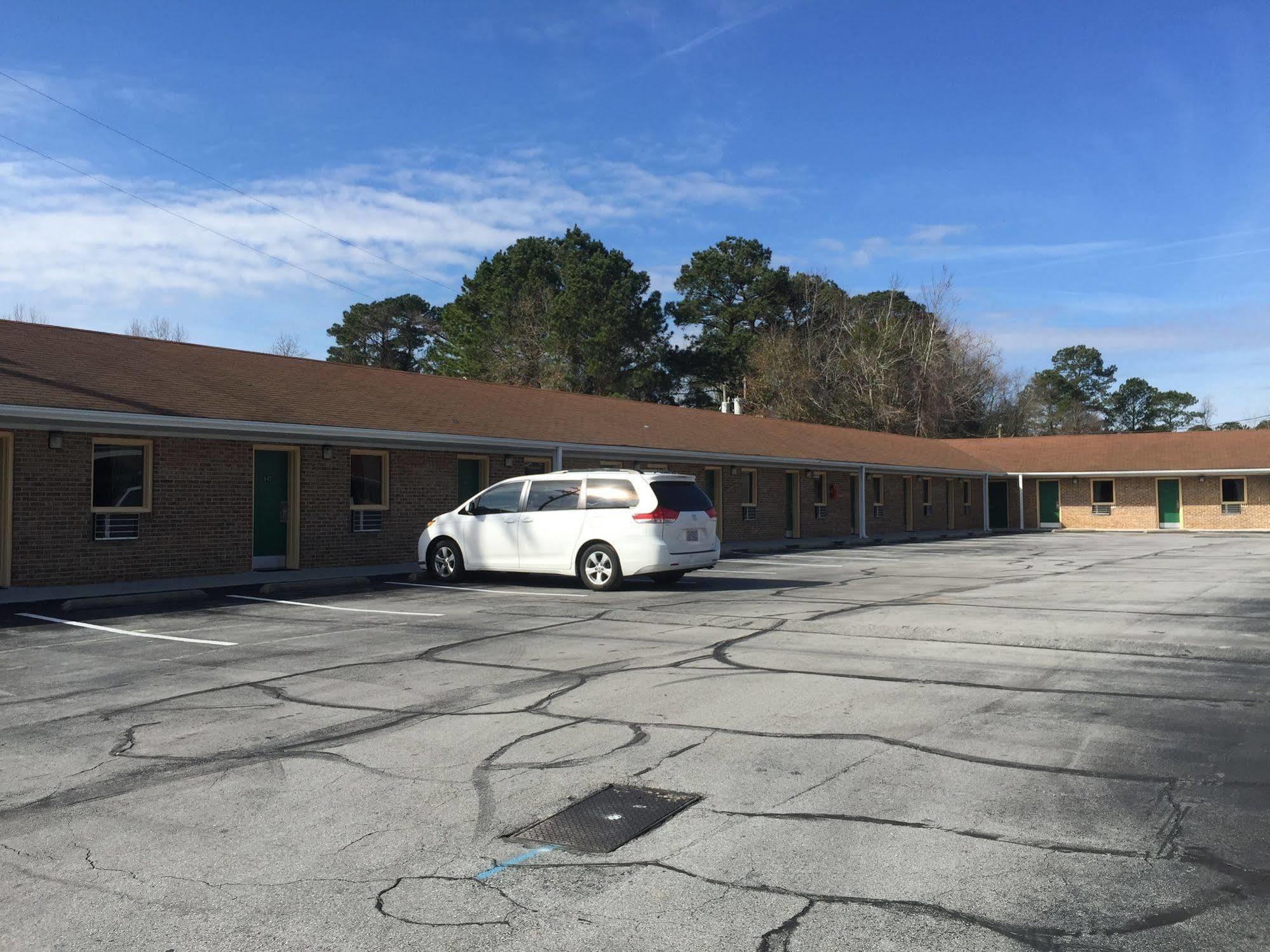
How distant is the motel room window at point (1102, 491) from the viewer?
140 ft

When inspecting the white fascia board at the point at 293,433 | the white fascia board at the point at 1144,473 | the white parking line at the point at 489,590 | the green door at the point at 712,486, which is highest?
the white fascia board at the point at 1144,473

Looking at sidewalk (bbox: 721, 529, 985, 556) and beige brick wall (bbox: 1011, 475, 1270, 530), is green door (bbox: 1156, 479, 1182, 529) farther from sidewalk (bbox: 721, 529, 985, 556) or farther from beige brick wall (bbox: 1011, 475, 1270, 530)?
sidewalk (bbox: 721, 529, 985, 556)

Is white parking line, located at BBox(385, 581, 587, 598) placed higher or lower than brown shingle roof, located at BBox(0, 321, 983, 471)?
lower

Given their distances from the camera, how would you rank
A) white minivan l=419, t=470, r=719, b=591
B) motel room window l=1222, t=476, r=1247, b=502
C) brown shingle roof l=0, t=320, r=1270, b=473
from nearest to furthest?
white minivan l=419, t=470, r=719, b=591, brown shingle roof l=0, t=320, r=1270, b=473, motel room window l=1222, t=476, r=1247, b=502

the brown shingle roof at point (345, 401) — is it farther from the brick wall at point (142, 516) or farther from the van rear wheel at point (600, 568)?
the van rear wheel at point (600, 568)

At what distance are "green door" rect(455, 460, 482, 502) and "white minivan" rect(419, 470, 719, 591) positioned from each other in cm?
451

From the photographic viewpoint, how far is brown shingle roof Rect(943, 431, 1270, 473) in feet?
130

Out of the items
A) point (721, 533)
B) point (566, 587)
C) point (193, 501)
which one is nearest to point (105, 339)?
point (193, 501)

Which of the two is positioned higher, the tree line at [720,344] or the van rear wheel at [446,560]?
the tree line at [720,344]

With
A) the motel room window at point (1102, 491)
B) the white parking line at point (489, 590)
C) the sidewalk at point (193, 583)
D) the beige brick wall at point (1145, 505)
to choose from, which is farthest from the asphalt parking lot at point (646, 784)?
the motel room window at point (1102, 491)

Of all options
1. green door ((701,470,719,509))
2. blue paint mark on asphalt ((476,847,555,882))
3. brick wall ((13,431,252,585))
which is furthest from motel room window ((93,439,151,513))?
green door ((701,470,719,509))

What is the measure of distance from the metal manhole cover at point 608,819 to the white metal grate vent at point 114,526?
12.9 m

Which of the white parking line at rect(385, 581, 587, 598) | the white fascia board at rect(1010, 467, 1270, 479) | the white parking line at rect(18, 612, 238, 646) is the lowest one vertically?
the white parking line at rect(18, 612, 238, 646)

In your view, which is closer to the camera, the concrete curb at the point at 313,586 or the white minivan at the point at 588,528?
the white minivan at the point at 588,528
